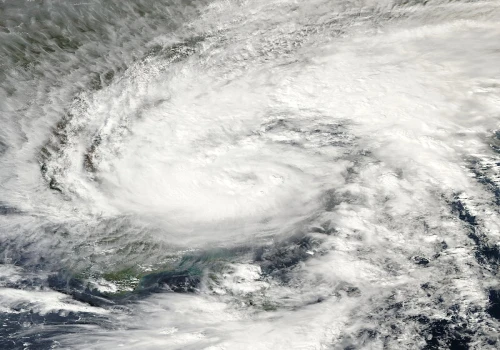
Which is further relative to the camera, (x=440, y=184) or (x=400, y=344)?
(x=440, y=184)

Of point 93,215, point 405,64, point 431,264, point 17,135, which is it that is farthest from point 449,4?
point 17,135

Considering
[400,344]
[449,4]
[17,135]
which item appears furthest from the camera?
[449,4]

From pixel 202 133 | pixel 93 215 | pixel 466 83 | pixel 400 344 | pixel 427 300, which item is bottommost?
pixel 400 344

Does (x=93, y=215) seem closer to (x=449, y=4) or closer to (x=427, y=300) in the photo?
(x=427, y=300)

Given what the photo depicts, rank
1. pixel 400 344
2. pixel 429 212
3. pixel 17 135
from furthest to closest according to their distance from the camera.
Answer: pixel 17 135
pixel 429 212
pixel 400 344

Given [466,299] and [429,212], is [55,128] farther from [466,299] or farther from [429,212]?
[466,299]

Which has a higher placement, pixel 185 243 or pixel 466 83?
pixel 466 83
